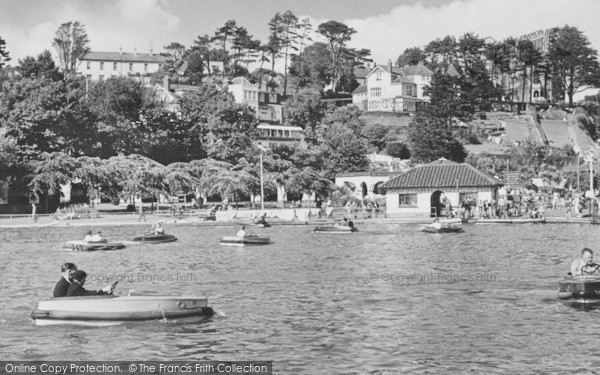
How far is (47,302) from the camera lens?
91.1 feet

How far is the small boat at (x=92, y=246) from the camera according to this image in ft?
179


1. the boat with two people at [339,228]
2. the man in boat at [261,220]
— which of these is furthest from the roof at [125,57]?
the boat with two people at [339,228]

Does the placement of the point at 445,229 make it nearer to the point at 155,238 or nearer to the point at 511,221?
the point at 511,221

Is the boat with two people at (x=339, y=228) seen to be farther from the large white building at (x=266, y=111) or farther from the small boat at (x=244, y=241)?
the large white building at (x=266, y=111)

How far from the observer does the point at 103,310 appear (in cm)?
2739

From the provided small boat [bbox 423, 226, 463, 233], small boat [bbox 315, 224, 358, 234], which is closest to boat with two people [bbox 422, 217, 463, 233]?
small boat [bbox 423, 226, 463, 233]

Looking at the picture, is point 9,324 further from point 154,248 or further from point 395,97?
point 395,97

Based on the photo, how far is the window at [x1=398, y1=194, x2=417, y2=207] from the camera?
86.4 meters

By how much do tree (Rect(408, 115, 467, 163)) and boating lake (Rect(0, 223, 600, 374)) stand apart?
62668 millimetres

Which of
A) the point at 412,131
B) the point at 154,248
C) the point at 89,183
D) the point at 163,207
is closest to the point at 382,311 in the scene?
the point at 154,248

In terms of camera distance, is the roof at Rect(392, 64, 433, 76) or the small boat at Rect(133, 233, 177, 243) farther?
the roof at Rect(392, 64, 433, 76)

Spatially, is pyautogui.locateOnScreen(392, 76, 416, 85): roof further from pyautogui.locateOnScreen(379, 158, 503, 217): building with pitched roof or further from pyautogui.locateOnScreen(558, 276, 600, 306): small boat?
pyautogui.locateOnScreen(558, 276, 600, 306): small boat

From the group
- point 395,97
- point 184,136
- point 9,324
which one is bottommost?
point 9,324

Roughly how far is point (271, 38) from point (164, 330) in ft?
506
